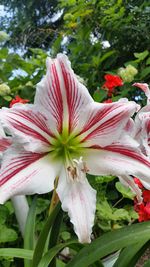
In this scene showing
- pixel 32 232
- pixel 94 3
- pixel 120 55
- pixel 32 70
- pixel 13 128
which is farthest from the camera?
pixel 120 55

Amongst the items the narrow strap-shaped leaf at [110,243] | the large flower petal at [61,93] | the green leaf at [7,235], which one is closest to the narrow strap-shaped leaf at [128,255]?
the narrow strap-shaped leaf at [110,243]

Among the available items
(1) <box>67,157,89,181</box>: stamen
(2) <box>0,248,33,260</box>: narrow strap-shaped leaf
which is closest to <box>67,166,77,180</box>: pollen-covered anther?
(1) <box>67,157,89,181</box>: stamen

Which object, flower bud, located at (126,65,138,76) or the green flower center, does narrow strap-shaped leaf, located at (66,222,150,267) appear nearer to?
the green flower center

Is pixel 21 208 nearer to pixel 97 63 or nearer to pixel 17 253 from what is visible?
pixel 17 253

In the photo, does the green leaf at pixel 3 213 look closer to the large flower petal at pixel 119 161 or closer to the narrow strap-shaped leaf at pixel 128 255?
the narrow strap-shaped leaf at pixel 128 255

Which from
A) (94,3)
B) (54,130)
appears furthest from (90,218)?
(94,3)

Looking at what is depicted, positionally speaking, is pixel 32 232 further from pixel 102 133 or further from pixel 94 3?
pixel 94 3

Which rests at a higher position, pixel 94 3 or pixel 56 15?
pixel 56 15
